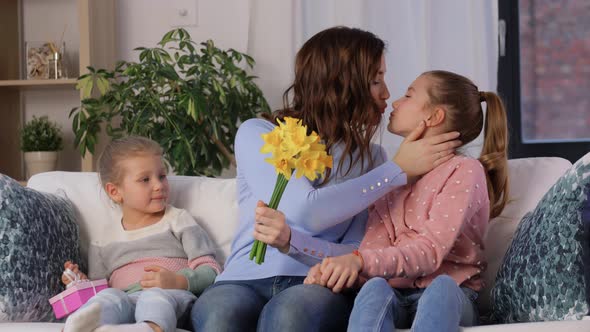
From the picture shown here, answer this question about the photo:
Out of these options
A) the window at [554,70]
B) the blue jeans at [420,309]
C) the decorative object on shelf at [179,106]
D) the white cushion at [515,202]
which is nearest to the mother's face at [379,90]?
the white cushion at [515,202]

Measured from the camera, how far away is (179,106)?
312cm

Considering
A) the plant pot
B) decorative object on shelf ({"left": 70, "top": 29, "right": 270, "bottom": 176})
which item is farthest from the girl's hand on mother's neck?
the plant pot

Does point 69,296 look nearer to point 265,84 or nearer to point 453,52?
point 265,84

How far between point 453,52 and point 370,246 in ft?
5.41

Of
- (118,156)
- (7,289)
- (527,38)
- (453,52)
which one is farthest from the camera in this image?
(527,38)

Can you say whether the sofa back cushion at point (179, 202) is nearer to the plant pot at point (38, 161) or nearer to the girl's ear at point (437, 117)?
the girl's ear at point (437, 117)

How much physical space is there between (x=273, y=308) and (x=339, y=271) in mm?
150

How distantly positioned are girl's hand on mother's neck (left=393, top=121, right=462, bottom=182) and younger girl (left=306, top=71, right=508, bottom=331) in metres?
0.03

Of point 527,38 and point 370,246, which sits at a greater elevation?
point 527,38

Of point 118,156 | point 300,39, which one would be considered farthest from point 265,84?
point 118,156

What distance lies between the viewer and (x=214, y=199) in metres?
2.34

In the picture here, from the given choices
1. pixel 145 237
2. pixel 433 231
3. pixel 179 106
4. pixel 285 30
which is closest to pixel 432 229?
pixel 433 231

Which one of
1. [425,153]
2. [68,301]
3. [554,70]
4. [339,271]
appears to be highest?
[554,70]

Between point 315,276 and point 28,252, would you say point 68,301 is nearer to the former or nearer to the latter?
point 28,252
